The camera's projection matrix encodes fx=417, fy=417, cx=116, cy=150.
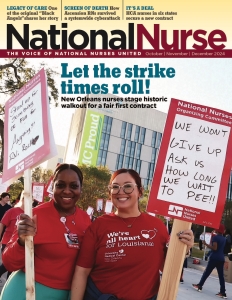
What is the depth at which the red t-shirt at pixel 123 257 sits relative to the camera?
2.56 metres

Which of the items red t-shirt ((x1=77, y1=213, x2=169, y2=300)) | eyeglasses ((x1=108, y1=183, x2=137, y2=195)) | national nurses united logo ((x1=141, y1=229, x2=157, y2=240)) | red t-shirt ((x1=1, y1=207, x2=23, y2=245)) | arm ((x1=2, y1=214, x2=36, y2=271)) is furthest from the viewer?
red t-shirt ((x1=1, y1=207, x2=23, y2=245))

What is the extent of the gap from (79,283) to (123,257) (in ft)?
1.07

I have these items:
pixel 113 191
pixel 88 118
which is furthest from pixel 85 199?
pixel 113 191

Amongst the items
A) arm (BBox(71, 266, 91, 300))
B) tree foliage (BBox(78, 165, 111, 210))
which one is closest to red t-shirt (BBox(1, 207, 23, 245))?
arm (BBox(71, 266, 91, 300))

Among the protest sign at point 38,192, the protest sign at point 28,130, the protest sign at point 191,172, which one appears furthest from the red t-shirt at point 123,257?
the protest sign at point 38,192

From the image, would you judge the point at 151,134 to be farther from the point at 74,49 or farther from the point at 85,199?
the point at 74,49

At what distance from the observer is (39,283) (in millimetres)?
2600

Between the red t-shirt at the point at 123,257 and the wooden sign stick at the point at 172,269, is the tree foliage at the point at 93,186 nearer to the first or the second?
the red t-shirt at the point at 123,257

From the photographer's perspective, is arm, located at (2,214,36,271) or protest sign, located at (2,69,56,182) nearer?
arm, located at (2,214,36,271)

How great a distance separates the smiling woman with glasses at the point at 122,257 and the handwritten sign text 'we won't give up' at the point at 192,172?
0.54 ft

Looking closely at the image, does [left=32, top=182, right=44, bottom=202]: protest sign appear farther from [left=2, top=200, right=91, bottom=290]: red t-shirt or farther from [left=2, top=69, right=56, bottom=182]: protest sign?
[left=2, top=200, right=91, bottom=290]: red t-shirt

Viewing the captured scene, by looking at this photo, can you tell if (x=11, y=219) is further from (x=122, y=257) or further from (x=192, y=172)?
(x=192, y=172)

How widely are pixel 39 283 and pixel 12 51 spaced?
18.0 feet

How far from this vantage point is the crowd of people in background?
257cm
